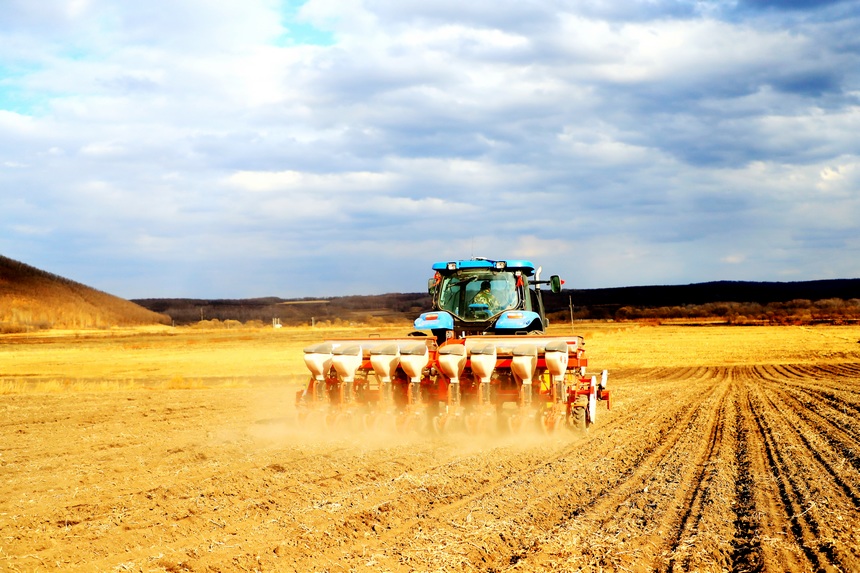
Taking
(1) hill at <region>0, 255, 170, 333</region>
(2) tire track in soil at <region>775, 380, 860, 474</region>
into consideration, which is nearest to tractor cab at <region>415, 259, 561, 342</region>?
(2) tire track in soil at <region>775, 380, 860, 474</region>

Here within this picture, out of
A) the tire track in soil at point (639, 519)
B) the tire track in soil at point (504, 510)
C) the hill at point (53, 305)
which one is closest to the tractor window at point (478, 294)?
the tire track in soil at point (639, 519)

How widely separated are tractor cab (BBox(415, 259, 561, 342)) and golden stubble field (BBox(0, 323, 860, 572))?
8.28ft

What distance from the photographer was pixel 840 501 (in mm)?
8000

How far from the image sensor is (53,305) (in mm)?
97312

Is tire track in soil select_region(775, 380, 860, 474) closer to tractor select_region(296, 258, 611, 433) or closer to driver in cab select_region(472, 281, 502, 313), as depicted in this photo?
tractor select_region(296, 258, 611, 433)

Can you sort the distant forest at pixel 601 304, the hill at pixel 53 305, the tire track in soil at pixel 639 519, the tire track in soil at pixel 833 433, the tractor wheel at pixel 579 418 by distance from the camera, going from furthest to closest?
1. the distant forest at pixel 601 304
2. the hill at pixel 53 305
3. the tractor wheel at pixel 579 418
4. the tire track in soil at pixel 833 433
5. the tire track in soil at pixel 639 519

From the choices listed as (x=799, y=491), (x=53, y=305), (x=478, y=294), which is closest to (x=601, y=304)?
(x=53, y=305)

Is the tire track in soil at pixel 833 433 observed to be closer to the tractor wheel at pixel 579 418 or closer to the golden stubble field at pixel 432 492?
the golden stubble field at pixel 432 492

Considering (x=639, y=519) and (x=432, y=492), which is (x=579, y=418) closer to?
(x=432, y=492)

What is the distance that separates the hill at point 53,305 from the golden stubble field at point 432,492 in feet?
→ 255

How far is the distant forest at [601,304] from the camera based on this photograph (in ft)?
378

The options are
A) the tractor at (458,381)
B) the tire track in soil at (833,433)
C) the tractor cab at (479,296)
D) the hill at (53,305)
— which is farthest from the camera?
the hill at (53,305)

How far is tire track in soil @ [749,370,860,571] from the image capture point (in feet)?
20.1

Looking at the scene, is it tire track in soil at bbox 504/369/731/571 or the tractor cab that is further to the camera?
the tractor cab
